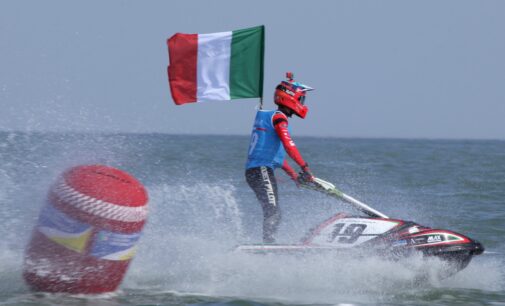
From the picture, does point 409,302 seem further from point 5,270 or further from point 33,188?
point 33,188

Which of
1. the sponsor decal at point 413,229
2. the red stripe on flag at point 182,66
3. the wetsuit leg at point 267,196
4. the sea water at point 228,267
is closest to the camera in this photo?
the sea water at point 228,267

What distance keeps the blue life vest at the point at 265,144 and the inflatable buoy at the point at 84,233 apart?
2319 mm

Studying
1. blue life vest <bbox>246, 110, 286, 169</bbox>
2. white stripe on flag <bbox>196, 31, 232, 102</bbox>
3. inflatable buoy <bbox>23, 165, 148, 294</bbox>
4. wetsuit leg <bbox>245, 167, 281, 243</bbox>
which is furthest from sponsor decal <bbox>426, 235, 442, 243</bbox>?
white stripe on flag <bbox>196, 31, 232, 102</bbox>

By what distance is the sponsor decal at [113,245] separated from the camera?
Answer: 23.2 ft

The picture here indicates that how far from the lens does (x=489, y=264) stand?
9.07 metres

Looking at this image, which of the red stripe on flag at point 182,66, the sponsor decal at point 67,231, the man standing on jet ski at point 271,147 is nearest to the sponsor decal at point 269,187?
the man standing on jet ski at point 271,147

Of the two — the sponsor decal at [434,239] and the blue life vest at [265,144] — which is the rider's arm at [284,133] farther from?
the sponsor decal at [434,239]

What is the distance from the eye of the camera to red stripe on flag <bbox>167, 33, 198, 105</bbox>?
10.4 metres

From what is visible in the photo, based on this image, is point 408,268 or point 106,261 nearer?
point 106,261

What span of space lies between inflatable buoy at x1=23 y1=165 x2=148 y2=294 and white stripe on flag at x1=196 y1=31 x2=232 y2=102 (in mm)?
3334

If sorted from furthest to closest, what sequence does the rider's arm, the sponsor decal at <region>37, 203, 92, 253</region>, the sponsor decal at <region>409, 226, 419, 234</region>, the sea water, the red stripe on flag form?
the red stripe on flag → the rider's arm → the sponsor decal at <region>409, 226, 419, 234</region> → the sea water → the sponsor decal at <region>37, 203, 92, 253</region>

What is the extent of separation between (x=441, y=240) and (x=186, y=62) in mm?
3873

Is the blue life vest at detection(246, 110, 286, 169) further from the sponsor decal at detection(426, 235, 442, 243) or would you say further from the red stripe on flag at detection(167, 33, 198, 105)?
the sponsor decal at detection(426, 235, 442, 243)

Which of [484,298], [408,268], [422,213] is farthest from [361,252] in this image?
[422,213]
